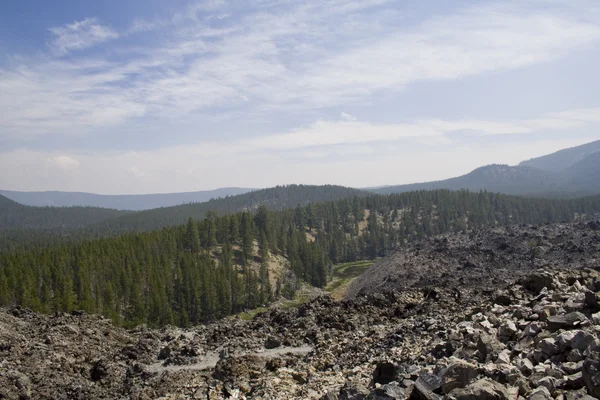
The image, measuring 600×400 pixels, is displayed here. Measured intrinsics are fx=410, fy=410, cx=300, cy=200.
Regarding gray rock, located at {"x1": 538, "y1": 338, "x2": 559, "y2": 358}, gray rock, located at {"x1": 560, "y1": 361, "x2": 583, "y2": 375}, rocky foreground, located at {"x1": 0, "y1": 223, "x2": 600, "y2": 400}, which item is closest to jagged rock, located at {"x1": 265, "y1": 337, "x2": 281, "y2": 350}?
rocky foreground, located at {"x1": 0, "y1": 223, "x2": 600, "y2": 400}

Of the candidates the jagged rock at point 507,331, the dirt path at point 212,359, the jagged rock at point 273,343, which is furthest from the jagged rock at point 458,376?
the jagged rock at point 273,343

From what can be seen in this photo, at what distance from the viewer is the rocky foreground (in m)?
14.1

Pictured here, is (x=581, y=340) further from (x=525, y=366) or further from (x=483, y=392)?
(x=483, y=392)

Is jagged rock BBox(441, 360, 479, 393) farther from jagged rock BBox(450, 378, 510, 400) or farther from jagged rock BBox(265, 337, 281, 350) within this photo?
jagged rock BBox(265, 337, 281, 350)

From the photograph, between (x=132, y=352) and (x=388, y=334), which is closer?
(x=388, y=334)

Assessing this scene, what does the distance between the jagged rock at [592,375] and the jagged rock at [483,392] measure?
2.31 metres

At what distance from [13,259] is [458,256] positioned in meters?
91.3

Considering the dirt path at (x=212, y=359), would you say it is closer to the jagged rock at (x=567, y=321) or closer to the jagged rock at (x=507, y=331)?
the jagged rock at (x=507, y=331)

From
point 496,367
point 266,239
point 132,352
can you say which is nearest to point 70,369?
point 132,352

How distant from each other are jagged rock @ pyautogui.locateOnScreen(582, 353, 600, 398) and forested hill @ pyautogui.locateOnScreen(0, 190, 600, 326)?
66128 mm

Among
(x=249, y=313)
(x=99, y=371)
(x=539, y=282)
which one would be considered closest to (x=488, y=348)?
(x=539, y=282)

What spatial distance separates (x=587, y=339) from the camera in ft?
47.9

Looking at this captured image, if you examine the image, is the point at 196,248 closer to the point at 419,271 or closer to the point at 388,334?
the point at 419,271

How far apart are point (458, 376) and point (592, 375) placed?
3.82 metres
